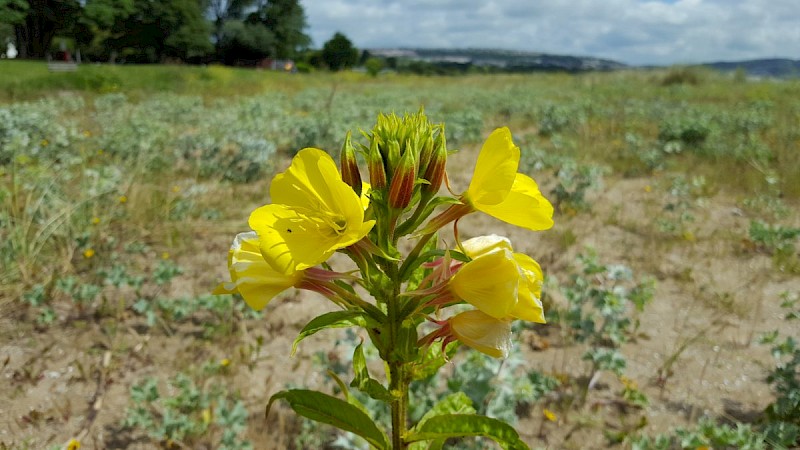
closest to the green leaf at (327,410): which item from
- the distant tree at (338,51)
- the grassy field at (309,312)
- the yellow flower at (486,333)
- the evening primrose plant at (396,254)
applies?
the evening primrose plant at (396,254)

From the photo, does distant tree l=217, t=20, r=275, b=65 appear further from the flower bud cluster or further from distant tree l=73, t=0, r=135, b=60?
the flower bud cluster

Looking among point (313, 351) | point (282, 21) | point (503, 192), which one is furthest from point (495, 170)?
point (282, 21)

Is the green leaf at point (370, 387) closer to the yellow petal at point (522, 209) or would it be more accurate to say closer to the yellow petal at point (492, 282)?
the yellow petal at point (492, 282)

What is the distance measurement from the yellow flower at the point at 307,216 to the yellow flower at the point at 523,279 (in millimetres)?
218

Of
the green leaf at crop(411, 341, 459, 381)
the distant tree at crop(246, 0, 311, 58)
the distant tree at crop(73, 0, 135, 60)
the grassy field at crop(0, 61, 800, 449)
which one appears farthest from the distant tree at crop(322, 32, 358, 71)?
the green leaf at crop(411, 341, 459, 381)

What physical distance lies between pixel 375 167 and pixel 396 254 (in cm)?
15

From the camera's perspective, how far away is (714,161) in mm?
5965

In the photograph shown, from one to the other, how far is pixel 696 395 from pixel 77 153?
→ 18.1ft

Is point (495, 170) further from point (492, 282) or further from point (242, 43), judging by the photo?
point (242, 43)

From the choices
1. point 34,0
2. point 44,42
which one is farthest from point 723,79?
point 44,42

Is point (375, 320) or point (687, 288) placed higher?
point (375, 320)

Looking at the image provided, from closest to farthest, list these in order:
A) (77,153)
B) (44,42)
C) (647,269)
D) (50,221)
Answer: (50,221) → (647,269) → (77,153) → (44,42)

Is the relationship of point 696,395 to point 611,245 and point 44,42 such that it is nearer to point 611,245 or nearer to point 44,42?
point 611,245

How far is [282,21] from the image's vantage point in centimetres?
4428
